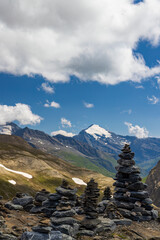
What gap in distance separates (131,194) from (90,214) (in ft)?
36.3

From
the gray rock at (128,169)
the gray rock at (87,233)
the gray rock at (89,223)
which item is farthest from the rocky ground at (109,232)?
the gray rock at (128,169)

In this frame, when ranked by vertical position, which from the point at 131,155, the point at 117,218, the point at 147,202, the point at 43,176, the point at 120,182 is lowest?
the point at 117,218

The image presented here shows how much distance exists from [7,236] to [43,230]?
3.00 m

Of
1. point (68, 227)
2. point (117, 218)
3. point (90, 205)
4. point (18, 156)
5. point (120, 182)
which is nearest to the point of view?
point (68, 227)

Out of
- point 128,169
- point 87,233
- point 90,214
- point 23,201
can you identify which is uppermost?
point 128,169

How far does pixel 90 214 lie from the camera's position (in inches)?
826

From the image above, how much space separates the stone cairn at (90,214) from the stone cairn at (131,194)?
299 inches

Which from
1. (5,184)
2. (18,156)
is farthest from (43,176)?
(5,184)

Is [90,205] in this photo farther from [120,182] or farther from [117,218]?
[120,182]

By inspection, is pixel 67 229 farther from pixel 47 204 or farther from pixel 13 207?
pixel 13 207

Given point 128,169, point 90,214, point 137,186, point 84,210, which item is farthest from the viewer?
point 128,169

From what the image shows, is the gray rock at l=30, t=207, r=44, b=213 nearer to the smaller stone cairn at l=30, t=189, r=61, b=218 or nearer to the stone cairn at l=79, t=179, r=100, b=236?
the smaller stone cairn at l=30, t=189, r=61, b=218

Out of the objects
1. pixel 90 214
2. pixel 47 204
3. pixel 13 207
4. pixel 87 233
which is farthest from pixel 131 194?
pixel 13 207

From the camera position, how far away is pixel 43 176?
525 feet
